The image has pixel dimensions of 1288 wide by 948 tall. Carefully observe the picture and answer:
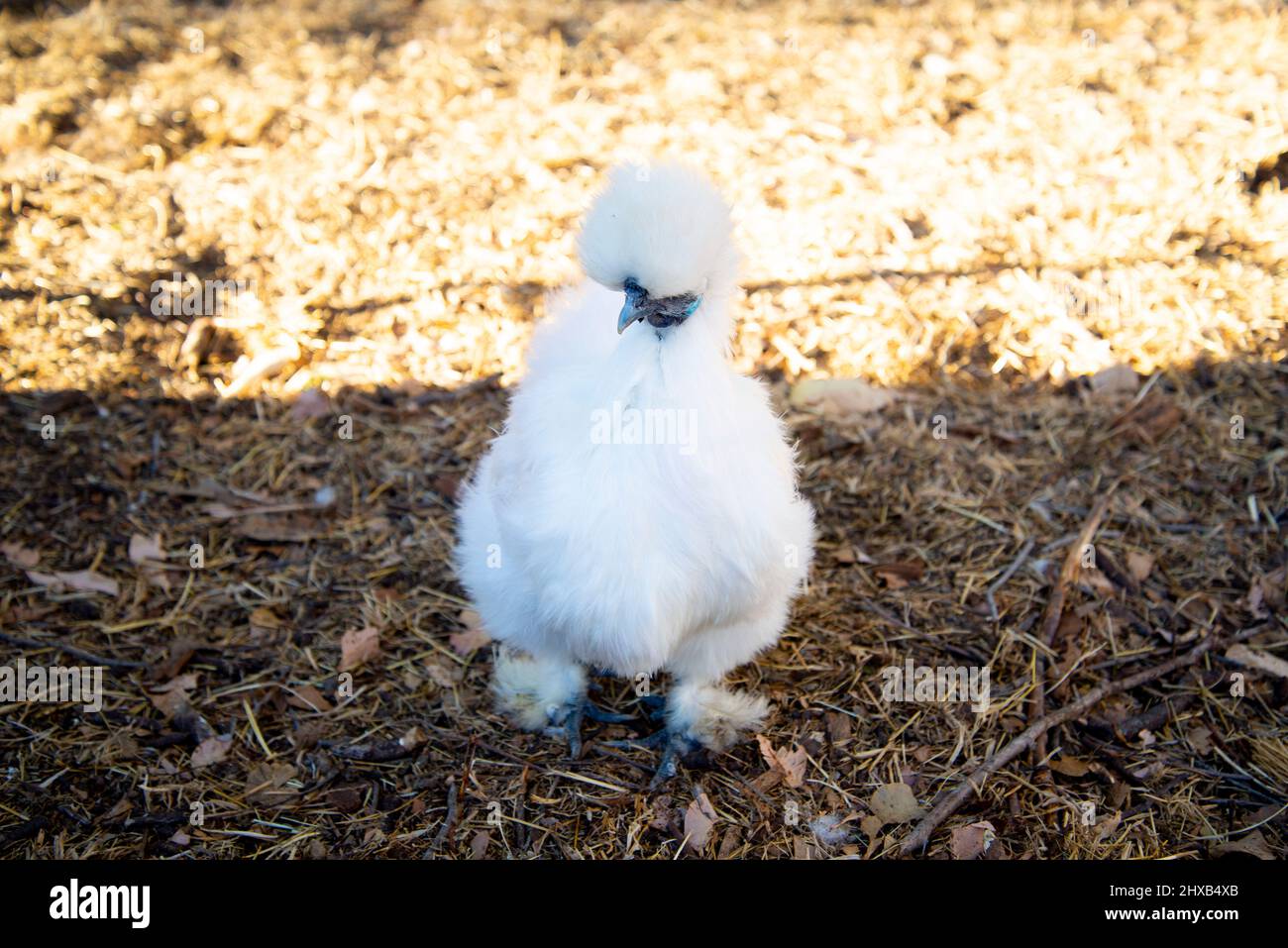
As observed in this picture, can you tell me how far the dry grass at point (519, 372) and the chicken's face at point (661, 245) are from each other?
334mm

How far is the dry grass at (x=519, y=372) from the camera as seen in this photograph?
138 inches

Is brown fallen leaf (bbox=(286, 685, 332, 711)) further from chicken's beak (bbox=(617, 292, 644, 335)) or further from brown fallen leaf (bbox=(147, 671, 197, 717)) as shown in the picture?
chicken's beak (bbox=(617, 292, 644, 335))

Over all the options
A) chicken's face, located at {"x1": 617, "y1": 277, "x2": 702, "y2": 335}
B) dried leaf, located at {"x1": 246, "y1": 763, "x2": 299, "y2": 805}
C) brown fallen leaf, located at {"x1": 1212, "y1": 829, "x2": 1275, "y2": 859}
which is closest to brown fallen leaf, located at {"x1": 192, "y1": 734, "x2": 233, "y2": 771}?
dried leaf, located at {"x1": 246, "y1": 763, "x2": 299, "y2": 805}

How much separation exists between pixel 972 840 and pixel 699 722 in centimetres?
99

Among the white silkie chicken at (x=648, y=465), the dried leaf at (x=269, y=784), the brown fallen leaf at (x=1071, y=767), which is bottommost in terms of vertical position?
the dried leaf at (x=269, y=784)

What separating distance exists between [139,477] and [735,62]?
15.7 feet

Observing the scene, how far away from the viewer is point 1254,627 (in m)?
3.94

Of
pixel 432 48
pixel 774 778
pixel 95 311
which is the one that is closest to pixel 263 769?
pixel 774 778

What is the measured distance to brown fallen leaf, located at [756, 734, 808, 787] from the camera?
3.52 m

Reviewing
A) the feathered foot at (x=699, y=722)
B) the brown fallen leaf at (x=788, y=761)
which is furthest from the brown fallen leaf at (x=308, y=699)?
the brown fallen leaf at (x=788, y=761)
